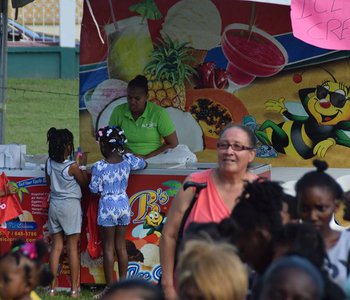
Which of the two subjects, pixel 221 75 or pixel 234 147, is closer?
pixel 234 147

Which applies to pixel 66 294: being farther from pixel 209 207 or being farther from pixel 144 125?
pixel 209 207

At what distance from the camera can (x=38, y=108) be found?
67.5ft

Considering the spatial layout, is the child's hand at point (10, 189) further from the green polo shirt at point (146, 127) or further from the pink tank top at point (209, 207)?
the pink tank top at point (209, 207)

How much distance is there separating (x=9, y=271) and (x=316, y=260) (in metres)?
1.42

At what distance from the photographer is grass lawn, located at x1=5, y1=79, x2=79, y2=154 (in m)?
18.5

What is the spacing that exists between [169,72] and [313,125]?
5.11 ft

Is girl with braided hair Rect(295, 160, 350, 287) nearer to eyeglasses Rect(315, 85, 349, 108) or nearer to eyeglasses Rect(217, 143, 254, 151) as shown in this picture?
eyeglasses Rect(217, 143, 254, 151)

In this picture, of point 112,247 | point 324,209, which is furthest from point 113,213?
point 324,209

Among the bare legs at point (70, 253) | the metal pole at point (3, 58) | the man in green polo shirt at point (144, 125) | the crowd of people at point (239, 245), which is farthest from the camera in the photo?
the metal pole at point (3, 58)

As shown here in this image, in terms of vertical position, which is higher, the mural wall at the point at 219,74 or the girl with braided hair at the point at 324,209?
the mural wall at the point at 219,74

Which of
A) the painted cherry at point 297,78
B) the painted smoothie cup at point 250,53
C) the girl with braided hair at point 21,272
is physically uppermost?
the painted smoothie cup at point 250,53

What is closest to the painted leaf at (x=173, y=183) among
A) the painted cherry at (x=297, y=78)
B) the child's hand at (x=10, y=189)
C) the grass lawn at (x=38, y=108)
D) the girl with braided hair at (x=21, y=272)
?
the child's hand at (x=10, y=189)

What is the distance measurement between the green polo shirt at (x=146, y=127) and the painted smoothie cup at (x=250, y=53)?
103 centimetres

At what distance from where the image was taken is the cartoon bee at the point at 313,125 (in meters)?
9.63
